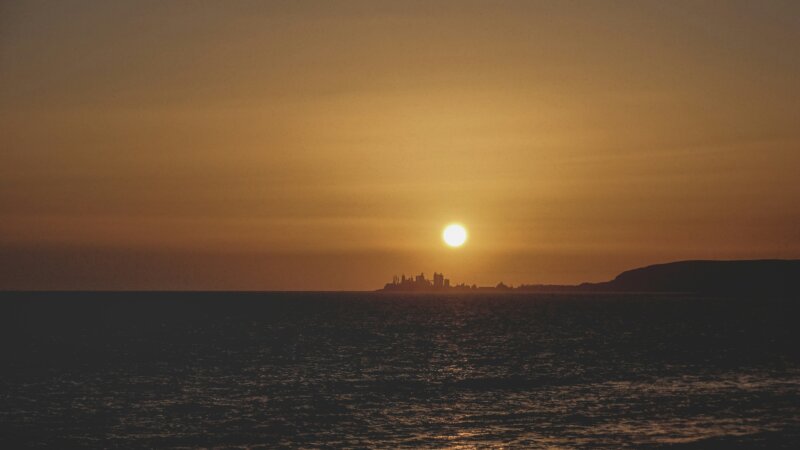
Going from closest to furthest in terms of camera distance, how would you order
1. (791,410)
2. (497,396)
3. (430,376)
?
(791,410), (497,396), (430,376)

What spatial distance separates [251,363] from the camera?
286ft

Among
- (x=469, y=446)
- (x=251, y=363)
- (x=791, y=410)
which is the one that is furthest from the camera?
(x=251, y=363)

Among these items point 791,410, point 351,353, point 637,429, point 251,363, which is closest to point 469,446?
point 637,429

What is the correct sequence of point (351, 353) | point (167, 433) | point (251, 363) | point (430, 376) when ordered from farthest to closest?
point (351, 353), point (251, 363), point (430, 376), point (167, 433)

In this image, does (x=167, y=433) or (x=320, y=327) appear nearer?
(x=167, y=433)

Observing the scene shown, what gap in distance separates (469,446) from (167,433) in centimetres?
1650

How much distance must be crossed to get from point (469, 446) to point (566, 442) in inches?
195

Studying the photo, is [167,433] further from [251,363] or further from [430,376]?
[251,363]

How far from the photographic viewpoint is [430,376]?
247 feet

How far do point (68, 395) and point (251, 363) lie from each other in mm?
25524

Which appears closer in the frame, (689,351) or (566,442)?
(566,442)

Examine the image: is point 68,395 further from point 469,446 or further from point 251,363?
point 469,446

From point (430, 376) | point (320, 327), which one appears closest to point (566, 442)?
point (430, 376)

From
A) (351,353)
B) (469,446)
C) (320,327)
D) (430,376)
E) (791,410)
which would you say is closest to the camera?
(469,446)
